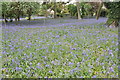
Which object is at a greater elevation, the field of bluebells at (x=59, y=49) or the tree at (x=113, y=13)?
the tree at (x=113, y=13)

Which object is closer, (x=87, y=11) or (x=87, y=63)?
(x=87, y=63)

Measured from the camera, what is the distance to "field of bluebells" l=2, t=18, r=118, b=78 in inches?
97.7

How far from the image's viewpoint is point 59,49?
124 inches

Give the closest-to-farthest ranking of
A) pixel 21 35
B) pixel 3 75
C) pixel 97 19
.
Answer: pixel 3 75 < pixel 21 35 < pixel 97 19

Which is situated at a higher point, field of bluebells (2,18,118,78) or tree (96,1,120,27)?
tree (96,1,120,27)

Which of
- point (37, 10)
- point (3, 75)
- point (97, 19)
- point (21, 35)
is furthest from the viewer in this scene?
point (37, 10)

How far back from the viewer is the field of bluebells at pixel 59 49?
2.48 m

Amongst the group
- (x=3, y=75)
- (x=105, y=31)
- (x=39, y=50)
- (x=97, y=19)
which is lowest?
(x=3, y=75)

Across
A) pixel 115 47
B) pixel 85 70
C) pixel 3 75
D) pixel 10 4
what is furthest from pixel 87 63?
pixel 10 4

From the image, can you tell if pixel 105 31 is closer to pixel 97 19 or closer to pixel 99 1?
pixel 97 19

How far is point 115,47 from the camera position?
3.25m

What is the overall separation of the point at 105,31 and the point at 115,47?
1031mm

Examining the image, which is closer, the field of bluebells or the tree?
the field of bluebells

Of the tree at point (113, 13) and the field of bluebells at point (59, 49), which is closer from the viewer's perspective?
the field of bluebells at point (59, 49)
